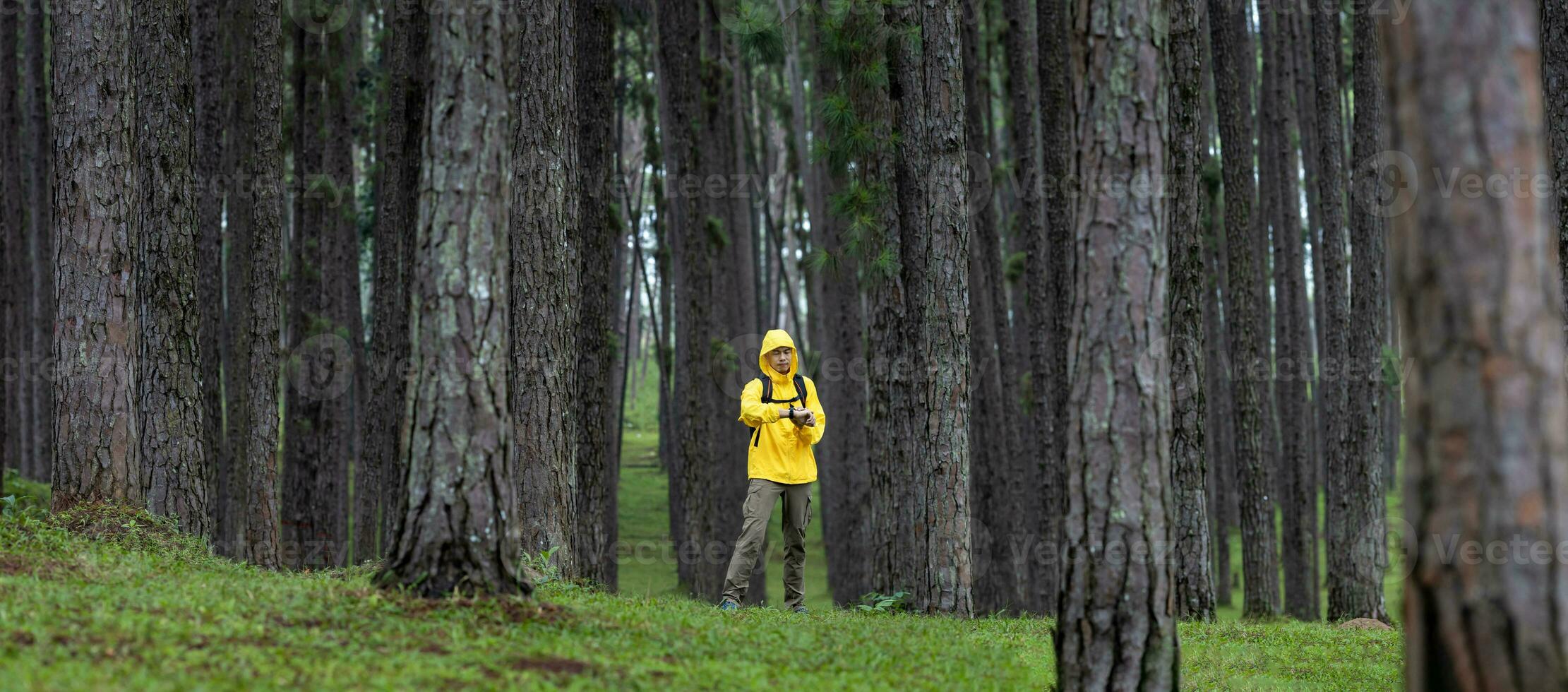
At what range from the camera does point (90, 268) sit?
27.7 ft

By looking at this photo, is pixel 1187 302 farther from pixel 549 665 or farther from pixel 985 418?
pixel 549 665

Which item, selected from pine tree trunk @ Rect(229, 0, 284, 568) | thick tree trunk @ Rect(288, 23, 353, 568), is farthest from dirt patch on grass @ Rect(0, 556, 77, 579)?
thick tree trunk @ Rect(288, 23, 353, 568)

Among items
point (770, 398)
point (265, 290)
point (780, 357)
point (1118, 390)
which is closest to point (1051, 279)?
point (780, 357)

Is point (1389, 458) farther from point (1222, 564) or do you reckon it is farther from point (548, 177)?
point (548, 177)

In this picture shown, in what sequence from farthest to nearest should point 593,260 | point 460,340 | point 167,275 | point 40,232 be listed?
point 40,232, point 593,260, point 167,275, point 460,340

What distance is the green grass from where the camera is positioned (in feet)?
15.2

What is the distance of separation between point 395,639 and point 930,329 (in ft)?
18.6

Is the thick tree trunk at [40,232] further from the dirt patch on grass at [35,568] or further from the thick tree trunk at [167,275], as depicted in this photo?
the dirt patch on grass at [35,568]

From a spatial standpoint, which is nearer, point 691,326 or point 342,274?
point 691,326

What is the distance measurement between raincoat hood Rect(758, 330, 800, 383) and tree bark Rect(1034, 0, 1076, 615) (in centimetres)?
493

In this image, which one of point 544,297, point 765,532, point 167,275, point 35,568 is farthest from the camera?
point 167,275

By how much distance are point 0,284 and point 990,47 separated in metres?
16.8

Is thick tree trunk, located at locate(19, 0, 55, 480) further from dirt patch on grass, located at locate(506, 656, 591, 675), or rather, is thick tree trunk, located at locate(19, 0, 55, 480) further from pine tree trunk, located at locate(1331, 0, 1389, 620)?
pine tree trunk, located at locate(1331, 0, 1389, 620)

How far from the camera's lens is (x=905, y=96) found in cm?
1051
